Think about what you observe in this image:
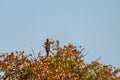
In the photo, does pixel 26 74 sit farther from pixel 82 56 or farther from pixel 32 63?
pixel 82 56

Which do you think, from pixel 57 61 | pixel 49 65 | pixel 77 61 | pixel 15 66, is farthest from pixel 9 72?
pixel 77 61

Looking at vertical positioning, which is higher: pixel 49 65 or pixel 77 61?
pixel 77 61

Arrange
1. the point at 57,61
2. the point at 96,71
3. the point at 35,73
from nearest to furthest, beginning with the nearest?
1. the point at 35,73
2. the point at 57,61
3. the point at 96,71

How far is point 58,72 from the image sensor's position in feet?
161

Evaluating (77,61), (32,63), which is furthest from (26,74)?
(77,61)

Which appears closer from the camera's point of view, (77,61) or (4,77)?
(4,77)

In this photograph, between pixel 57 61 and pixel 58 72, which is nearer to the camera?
pixel 58 72

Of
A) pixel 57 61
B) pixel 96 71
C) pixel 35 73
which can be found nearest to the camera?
pixel 35 73

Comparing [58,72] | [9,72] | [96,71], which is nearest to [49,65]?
[58,72]

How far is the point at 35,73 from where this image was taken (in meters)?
48.0

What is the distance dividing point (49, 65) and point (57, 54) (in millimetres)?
7633

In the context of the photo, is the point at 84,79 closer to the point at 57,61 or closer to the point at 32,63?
the point at 57,61

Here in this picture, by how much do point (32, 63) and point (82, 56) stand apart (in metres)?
11.0

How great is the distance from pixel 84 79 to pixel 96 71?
4.18m
